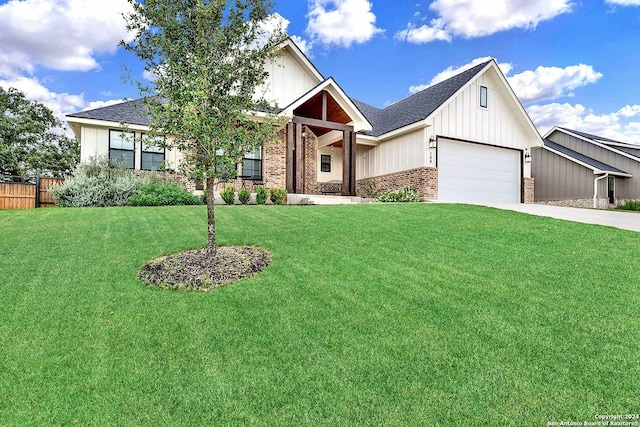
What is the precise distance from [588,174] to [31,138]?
133 feet

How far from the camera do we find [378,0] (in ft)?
46.7

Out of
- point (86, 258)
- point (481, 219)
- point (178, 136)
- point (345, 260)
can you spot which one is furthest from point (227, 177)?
point (481, 219)

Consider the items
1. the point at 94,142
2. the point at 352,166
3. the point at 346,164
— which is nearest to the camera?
the point at 94,142

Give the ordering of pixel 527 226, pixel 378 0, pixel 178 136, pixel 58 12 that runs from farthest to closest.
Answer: pixel 58 12 < pixel 378 0 < pixel 527 226 < pixel 178 136

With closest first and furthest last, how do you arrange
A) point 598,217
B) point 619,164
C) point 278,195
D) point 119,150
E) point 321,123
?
point 598,217 → point 278,195 → point 119,150 → point 321,123 → point 619,164

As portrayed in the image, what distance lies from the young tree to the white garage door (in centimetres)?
1181

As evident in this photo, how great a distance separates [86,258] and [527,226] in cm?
867

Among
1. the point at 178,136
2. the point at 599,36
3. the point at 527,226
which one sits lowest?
the point at 527,226

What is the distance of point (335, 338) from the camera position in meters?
2.96

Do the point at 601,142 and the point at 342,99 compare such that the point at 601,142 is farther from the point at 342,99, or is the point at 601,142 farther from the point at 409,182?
the point at 342,99

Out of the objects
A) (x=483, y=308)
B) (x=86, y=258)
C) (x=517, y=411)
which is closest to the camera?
(x=517, y=411)

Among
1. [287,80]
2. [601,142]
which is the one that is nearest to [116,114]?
[287,80]

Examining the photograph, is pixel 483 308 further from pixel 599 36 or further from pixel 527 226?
pixel 599 36

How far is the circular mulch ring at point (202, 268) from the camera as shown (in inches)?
171
